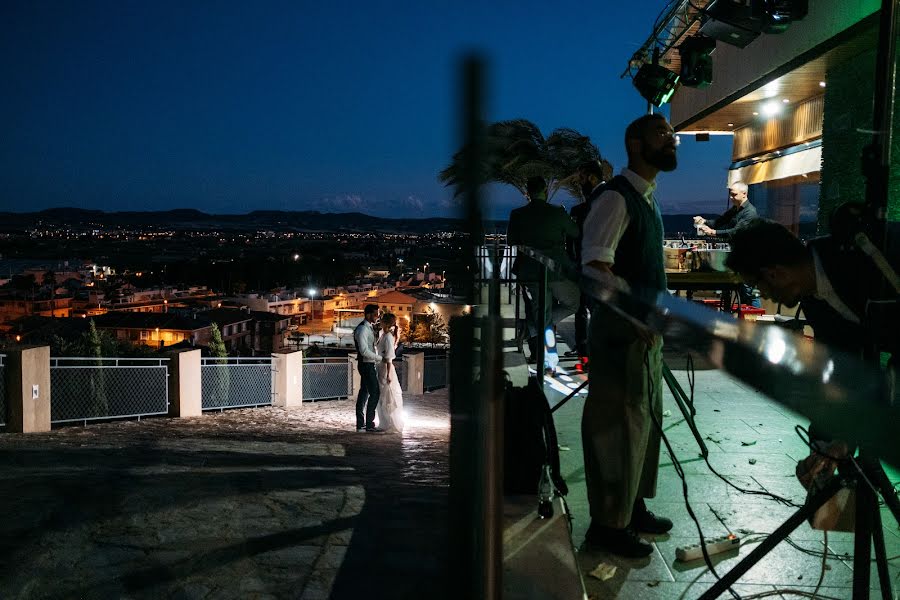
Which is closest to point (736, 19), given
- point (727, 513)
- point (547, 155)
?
point (727, 513)

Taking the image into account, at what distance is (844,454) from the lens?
5.69 feet

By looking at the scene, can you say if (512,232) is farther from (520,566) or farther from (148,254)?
(148,254)

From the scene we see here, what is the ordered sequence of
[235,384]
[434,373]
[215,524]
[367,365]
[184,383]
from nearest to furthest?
[215,524]
[367,365]
[184,383]
[235,384]
[434,373]

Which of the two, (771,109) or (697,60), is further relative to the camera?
(771,109)

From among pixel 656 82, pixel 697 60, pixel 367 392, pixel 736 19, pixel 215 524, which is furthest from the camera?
pixel 367 392

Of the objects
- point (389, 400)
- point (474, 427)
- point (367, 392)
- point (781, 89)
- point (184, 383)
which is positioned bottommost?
point (184, 383)

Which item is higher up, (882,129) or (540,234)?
(882,129)

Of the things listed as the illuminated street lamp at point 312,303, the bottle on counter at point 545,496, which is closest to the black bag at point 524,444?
the bottle on counter at point 545,496

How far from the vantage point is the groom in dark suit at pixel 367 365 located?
31.6 feet

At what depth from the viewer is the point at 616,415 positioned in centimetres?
282

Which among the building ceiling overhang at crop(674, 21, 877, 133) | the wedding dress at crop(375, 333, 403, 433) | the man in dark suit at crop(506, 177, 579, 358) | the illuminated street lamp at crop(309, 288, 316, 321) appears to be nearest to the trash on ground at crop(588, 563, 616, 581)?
the man in dark suit at crop(506, 177, 579, 358)

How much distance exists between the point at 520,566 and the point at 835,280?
A: 57.9 inches

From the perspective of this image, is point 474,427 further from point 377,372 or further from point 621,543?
point 377,372

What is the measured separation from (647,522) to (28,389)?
976 centimetres
